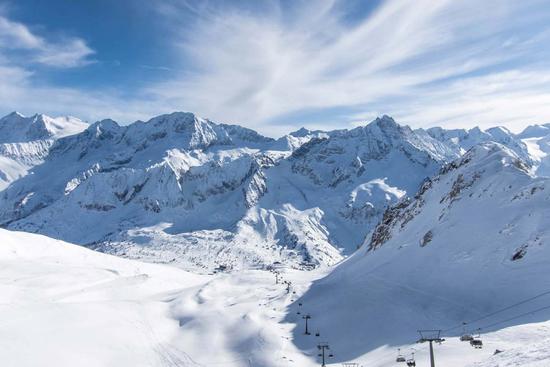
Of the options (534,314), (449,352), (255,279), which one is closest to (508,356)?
(449,352)

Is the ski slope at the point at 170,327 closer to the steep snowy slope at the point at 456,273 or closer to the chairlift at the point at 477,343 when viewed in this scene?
the chairlift at the point at 477,343

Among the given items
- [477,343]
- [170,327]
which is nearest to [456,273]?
[477,343]

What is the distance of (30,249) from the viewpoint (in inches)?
5472

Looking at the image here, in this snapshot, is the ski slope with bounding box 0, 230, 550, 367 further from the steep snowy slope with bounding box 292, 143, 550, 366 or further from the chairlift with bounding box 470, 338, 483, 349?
the steep snowy slope with bounding box 292, 143, 550, 366

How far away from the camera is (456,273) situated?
79.2 m

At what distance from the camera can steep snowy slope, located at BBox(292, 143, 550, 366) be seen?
219 ft

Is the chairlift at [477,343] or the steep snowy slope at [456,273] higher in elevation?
the steep snowy slope at [456,273]

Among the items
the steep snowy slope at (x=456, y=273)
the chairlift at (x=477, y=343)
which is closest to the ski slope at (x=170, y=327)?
the chairlift at (x=477, y=343)

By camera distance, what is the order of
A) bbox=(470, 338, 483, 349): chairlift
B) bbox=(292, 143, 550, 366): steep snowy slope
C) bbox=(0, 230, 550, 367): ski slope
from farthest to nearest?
1. bbox=(292, 143, 550, 366): steep snowy slope
2. bbox=(0, 230, 550, 367): ski slope
3. bbox=(470, 338, 483, 349): chairlift

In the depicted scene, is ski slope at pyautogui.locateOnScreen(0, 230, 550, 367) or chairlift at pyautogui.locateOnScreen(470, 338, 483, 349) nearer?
chairlift at pyautogui.locateOnScreen(470, 338, 483, 349)

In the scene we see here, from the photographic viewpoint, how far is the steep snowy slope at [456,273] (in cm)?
6688

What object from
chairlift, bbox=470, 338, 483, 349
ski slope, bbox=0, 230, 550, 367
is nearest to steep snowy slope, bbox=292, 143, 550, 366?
ski slope, bbox=0, 230, 550, 367

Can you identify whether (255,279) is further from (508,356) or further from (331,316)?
(508,356)

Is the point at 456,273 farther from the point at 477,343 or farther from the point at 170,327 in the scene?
the point at 170,327
